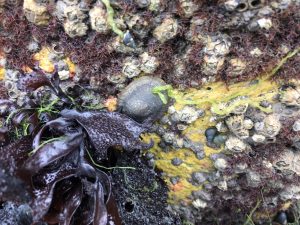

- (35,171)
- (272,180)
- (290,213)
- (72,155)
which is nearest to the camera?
(35,171)

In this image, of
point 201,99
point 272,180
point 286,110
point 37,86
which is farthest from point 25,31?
point 272,180

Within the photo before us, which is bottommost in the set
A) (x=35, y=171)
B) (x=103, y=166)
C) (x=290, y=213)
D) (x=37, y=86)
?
(x=290, y=213)

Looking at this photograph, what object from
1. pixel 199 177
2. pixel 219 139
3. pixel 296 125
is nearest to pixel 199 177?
pixel 199 177

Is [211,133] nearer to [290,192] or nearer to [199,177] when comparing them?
[199,177]

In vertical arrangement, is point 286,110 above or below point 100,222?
above

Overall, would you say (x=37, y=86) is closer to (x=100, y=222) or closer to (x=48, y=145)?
(x=48, y=145)

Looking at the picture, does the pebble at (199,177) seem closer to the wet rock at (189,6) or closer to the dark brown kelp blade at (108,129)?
the dark brown kelp blade at (108,129)
